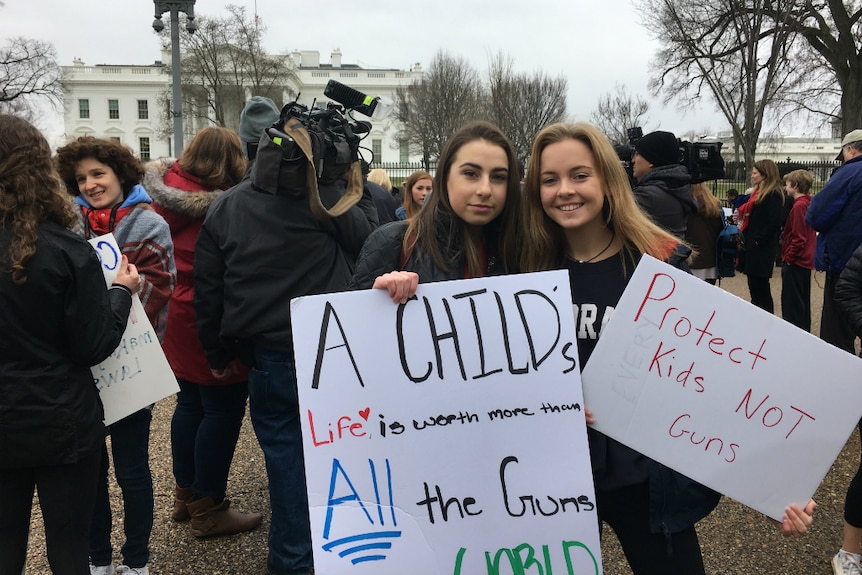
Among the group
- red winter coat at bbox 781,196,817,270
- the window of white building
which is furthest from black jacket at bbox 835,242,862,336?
the window of white building

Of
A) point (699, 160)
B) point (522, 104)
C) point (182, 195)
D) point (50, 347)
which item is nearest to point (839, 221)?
point (699, 160)

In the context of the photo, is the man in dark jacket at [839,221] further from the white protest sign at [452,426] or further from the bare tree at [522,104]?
the bare tree at [522,104]

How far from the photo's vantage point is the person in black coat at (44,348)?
183cm

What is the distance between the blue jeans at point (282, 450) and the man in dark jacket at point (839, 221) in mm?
3459

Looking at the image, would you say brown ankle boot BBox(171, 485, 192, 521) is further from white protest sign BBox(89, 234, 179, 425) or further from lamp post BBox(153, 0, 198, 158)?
lamp post BBox(153, 0, 198, 158)

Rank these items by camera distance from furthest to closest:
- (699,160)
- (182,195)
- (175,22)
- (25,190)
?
(175,22) → (699,160) → (182,195) → (25,190)

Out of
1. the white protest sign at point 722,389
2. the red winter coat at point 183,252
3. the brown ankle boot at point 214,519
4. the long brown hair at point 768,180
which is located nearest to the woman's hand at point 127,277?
the red winter coat at point 183,252

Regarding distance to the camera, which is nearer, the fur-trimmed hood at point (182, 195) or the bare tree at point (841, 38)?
the fur-trimmed hood at point (182, 195)

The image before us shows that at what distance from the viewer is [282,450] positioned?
8.54ft

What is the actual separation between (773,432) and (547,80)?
31189 mm

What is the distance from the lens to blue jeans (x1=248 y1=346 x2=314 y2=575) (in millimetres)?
2537

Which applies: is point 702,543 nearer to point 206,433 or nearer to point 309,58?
point 206,433

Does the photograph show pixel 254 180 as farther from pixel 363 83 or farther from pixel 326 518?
pixel 363 83

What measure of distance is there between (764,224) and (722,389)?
584cm
